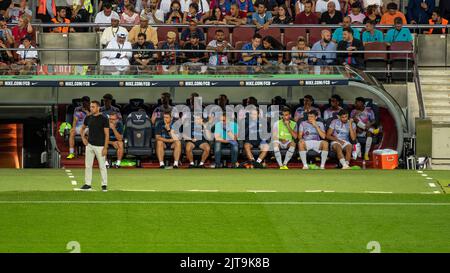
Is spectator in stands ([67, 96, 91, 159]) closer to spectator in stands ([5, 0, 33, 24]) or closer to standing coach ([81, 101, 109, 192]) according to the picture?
spectator in stands ([5, 0, 33, 24])

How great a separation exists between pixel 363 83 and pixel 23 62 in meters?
7.92

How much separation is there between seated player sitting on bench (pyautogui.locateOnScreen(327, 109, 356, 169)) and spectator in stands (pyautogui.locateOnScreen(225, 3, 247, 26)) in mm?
4403

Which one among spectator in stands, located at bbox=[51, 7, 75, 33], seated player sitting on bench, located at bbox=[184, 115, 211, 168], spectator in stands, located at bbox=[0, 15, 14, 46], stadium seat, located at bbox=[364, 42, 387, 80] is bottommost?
seated player sitting on bench, located at bbox=[184, 115, 211, 168]

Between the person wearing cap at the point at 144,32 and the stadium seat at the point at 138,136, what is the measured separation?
2.90 meters

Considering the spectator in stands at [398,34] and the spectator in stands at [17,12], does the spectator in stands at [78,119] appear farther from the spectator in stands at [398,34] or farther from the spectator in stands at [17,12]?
the spectator in stands at [398,34]

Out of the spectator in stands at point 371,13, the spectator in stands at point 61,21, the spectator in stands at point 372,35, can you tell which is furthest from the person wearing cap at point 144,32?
the spectator in stands at point 371,13

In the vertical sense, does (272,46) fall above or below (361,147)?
above

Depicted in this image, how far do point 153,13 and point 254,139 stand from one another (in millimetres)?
5800

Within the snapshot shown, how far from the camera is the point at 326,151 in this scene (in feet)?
101

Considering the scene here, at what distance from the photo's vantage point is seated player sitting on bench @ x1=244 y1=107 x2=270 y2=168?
3081 centimetres

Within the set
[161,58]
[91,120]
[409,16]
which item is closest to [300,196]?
[91,120]

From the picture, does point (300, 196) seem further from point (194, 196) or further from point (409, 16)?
point (409, 16)

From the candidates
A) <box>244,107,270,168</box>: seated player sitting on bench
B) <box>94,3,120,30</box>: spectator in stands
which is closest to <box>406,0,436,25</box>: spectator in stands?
<box>244,107,270,168</box>: seated player sitting on bench

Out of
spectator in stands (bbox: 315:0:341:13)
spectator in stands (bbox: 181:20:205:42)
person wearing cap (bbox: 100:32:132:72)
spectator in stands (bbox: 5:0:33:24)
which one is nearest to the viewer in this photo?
person wearing cap (bbox: 100:32:132:72)
